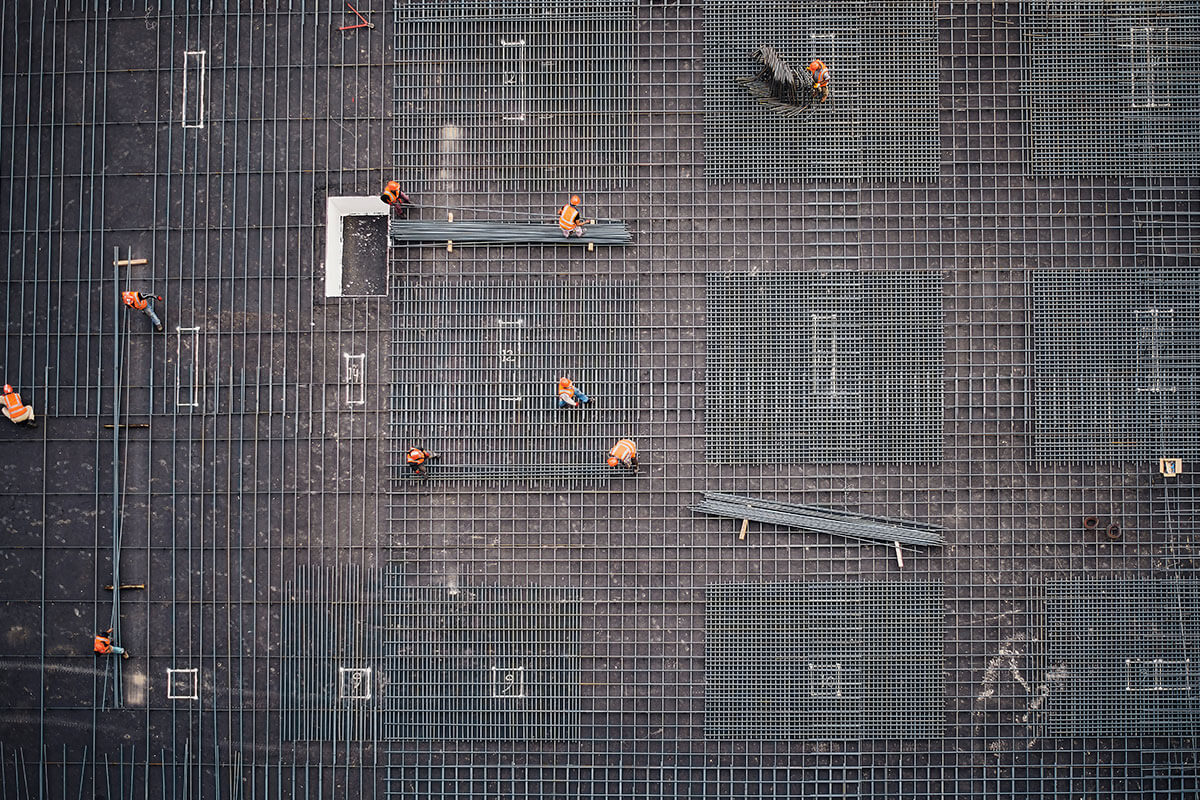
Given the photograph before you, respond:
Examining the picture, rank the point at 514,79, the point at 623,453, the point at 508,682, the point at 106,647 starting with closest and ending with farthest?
1. the point at 623,453
2. the point at 106,647
3. the point at 508,682
4. the point at 514,79

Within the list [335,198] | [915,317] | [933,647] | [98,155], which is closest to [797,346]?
[915,317]

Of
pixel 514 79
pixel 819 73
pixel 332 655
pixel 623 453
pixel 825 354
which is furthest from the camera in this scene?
pixel 514 79

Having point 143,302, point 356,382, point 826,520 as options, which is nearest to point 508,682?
point 356,382

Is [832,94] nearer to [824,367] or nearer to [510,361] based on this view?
[824,367]

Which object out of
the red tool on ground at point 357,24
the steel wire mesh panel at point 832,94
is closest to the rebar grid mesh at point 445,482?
the red tool on ground at point 357,24

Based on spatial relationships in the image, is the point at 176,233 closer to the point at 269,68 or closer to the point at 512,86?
the point at 269,68

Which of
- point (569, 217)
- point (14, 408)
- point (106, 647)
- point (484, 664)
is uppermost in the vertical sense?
point (569, 217)

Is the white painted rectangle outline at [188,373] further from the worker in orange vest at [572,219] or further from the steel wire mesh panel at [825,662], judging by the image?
the steel wire mesh panel at [825,662]
